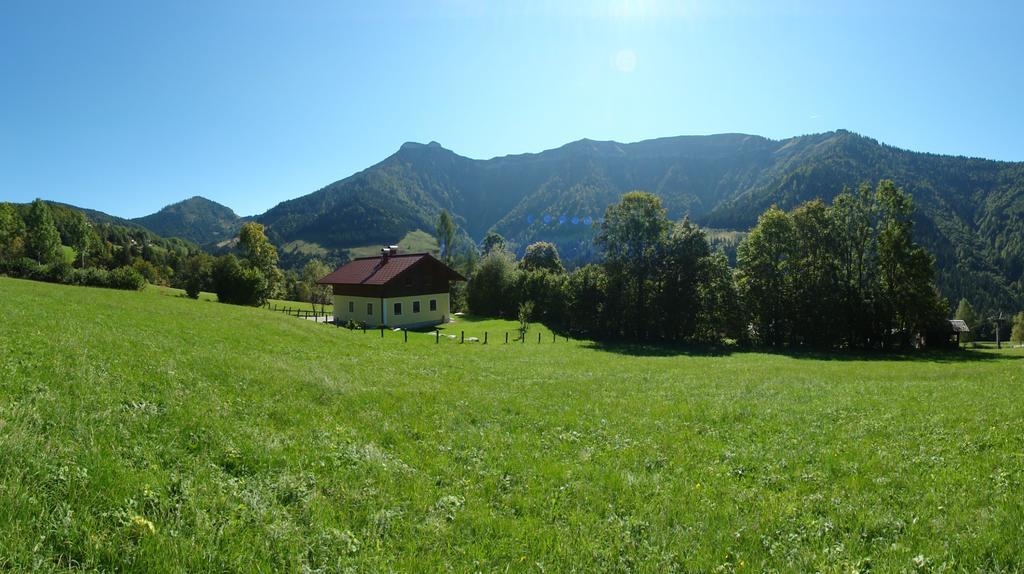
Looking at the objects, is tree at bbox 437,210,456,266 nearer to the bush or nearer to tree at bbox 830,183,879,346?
the bush

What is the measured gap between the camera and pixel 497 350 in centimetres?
3328

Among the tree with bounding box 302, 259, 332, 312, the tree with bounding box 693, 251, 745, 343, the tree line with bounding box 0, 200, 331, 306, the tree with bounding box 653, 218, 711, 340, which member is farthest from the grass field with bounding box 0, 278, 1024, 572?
the tree with bounding box 302, 259, 332, 312

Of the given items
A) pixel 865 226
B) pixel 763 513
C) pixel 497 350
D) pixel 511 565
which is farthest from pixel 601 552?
pixel 865 226

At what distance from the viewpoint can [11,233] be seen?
3499 inches

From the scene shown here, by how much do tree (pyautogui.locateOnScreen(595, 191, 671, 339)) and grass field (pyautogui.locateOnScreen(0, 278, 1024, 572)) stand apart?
1392 inches

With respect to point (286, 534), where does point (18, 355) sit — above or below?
above

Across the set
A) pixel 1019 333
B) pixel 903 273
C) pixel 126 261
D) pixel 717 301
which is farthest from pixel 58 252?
pixel 1019 333

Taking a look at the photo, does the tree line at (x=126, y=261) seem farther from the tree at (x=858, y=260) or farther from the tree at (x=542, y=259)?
the tree at (x=858, y=260)

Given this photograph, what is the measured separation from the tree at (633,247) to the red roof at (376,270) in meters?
20.3

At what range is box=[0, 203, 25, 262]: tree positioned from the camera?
80.5m

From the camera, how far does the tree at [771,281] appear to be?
4716 cm

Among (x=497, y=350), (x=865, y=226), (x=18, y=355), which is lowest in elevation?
(x=497, y=350)

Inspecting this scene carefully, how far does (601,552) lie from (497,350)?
27815 mm

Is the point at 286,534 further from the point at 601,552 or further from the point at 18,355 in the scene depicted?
the point at 18,355
